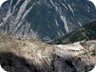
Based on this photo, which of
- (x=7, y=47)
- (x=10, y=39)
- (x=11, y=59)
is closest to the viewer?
(x=11, y=59)

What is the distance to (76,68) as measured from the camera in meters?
195

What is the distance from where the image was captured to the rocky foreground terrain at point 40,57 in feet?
555

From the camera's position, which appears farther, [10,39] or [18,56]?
[10,39]

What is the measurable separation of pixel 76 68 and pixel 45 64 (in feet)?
78.2

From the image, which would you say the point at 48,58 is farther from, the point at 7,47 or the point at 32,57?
the point at 7,47

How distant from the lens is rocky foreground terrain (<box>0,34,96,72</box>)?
169m

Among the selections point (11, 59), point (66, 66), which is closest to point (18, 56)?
point (11, 59)

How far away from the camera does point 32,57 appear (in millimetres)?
179000

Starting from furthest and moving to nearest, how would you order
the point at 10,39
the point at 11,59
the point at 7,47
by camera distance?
the point at 10,39 → the point at 7,47 → the point at 11,59

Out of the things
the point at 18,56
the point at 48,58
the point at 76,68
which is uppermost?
the point at 18,56

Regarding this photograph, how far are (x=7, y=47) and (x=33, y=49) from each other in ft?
58.9

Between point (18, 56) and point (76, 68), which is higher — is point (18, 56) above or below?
above

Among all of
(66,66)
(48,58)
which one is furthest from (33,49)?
(66,66)

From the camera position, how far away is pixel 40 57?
18562 centimetres
